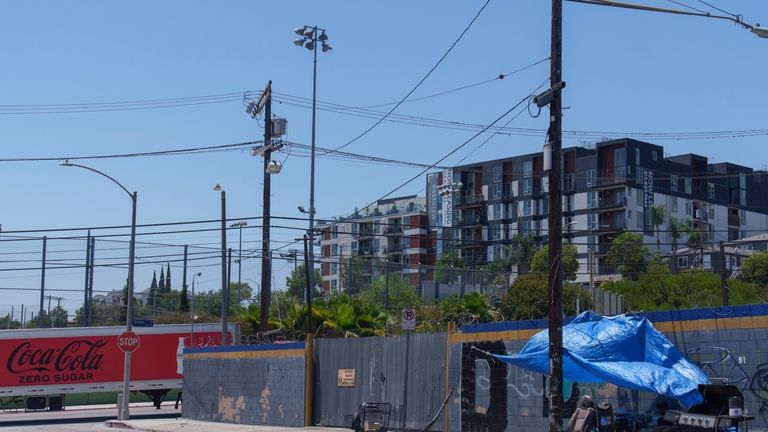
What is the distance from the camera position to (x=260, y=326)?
39.2 metres

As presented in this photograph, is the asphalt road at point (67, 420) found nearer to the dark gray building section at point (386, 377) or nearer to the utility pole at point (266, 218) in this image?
the utility pole at point (266, 218)

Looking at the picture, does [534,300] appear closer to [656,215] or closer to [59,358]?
[59,358]

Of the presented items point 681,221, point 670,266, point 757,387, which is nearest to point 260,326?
point 757,387

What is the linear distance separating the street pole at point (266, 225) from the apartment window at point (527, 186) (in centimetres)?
7993

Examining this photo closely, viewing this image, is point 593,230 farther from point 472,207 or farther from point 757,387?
point 757,387

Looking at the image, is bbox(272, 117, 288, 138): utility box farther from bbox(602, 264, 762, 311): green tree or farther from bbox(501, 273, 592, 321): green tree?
bbox(602, 264, 762, 311): green tree

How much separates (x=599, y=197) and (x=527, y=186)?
10004mm

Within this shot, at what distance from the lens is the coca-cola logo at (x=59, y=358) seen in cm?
4041

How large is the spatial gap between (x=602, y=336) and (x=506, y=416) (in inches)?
198

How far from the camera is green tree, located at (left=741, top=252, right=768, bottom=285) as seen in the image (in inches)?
3538

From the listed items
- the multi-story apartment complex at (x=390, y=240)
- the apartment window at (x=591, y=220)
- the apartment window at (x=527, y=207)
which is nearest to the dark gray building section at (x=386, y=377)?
the apartment window at (x=591, y=220)

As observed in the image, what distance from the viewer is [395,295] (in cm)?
7069

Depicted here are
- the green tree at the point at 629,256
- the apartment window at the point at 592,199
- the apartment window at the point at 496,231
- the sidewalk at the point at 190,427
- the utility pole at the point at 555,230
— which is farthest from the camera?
the apartment window at the point at 496,231

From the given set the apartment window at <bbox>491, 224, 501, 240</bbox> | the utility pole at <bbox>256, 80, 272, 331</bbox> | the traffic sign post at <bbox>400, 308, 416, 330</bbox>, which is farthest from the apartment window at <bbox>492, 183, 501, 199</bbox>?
the traffic sign post at <bbox>400, 308, 416, 330</bbox>
